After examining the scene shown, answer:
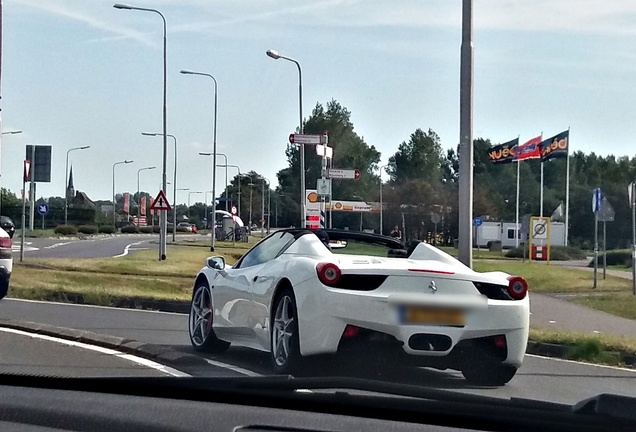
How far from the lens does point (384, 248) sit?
365 inches

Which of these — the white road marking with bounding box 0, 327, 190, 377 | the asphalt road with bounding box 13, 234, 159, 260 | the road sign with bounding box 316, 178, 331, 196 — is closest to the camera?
the white road marking with bounding box 0, 327, 190, 377

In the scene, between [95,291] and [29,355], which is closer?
[29,355]

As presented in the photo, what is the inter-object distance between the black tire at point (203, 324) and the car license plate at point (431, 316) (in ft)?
10.1

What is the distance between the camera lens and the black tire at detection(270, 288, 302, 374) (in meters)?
7.73

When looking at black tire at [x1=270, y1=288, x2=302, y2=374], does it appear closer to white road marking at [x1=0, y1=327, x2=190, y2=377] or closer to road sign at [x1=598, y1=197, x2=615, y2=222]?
white road marking at [x1=0, y1=327, x2=190, y2=377]

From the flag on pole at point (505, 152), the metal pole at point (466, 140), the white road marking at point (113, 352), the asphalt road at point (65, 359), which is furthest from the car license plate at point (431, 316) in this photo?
the flag on pole at point (505, 152)

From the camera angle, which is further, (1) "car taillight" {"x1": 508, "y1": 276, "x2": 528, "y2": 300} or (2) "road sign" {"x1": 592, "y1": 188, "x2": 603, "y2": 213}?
(2) "road sign" {"x1": 592, "y1": 188, "x2": 603, "y2": 213}

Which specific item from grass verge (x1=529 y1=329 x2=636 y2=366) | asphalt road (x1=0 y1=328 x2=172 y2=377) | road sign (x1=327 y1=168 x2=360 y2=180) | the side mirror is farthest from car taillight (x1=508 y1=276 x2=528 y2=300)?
road sign (x1=327 y1=168 x2=360 y2=180)

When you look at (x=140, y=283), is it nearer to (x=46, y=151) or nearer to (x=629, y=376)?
(x=46, y=151)

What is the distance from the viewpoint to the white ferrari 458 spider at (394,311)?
23.9 feet

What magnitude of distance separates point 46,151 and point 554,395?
70.6 feet

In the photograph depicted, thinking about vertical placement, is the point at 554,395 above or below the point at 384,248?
below

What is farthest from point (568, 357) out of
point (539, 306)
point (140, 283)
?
point (140, 283)

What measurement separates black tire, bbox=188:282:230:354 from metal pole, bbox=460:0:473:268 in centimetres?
482
